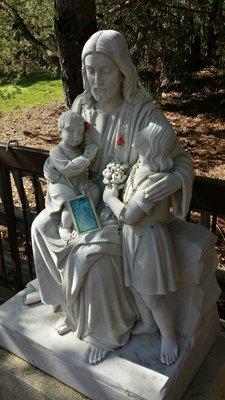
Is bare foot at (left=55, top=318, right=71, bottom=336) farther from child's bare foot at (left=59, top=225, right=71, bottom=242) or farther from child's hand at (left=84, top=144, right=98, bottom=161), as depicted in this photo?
child's hand at (left=84, top=144, right=98, bottom=161)

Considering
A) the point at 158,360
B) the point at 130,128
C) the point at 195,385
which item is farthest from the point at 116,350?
the point at 130,128

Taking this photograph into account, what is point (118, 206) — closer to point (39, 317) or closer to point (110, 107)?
point (110, 107)

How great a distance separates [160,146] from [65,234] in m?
0.64

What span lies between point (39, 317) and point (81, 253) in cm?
62

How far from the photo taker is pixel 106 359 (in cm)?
211

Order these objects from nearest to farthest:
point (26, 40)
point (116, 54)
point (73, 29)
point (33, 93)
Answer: point (116, 54)
point (73, 29)
point (26, 40)
point (33, 93)

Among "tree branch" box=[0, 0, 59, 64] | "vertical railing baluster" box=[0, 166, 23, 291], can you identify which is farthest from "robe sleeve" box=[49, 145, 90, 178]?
"tree branch" box=[0, 0, 59, 64]

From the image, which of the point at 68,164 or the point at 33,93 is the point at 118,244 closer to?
the point at 68,164

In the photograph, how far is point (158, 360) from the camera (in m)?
2.07

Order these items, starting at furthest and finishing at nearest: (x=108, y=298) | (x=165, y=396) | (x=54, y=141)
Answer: (x=54, y=141) → (x=108, y=298) → (x=165, y=396)

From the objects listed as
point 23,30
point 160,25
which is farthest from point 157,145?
point 23,30

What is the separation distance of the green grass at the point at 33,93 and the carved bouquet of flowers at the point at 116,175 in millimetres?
6929

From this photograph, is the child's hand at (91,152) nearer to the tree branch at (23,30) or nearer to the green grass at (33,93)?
the tree branch at (23,30)

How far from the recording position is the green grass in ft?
29.9
